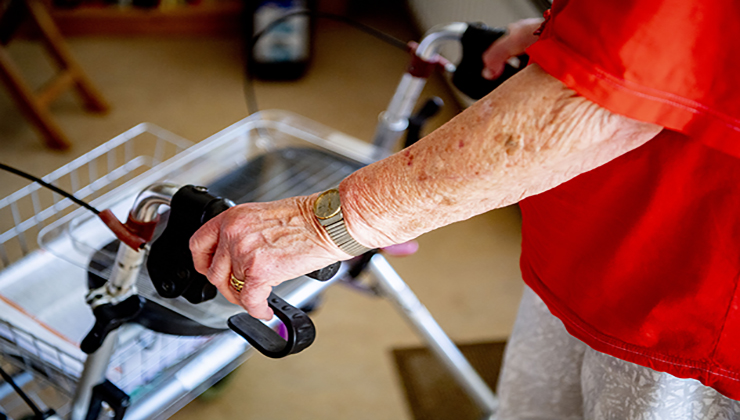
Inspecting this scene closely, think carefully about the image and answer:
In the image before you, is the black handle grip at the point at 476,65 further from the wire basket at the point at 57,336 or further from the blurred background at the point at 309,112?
the blurred background at the point at 309,112

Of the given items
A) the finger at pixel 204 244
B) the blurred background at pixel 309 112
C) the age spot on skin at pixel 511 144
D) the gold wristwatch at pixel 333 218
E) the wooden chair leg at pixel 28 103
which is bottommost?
the blurred background at pixel 309 112

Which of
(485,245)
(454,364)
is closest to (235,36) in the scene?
(485,245)

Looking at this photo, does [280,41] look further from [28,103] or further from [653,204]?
[653,204]

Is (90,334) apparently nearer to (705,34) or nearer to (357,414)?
(705,34)

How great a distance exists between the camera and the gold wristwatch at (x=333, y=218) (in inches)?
20.0

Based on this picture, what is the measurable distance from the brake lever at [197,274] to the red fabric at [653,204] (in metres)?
0.25

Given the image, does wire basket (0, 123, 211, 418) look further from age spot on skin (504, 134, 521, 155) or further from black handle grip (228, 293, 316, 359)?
age spot on skin (504, 134, 521, 155)

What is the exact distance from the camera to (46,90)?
2.16 m

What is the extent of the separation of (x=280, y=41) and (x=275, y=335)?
2103 millimetres

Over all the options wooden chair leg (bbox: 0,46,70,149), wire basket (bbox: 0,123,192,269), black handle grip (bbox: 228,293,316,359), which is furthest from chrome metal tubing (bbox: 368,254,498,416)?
wooden chair leg (bbox: 0,46,70,149)

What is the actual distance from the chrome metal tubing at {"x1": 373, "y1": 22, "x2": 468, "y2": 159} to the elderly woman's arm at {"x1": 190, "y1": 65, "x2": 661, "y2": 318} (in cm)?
53

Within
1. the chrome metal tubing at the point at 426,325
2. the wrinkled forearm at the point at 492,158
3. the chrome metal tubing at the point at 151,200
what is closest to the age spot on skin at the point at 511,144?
the wrinkled forearm at the point at 492,158

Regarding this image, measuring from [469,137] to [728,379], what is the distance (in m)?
0.34

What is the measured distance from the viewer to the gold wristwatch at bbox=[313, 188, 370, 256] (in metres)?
0.51
